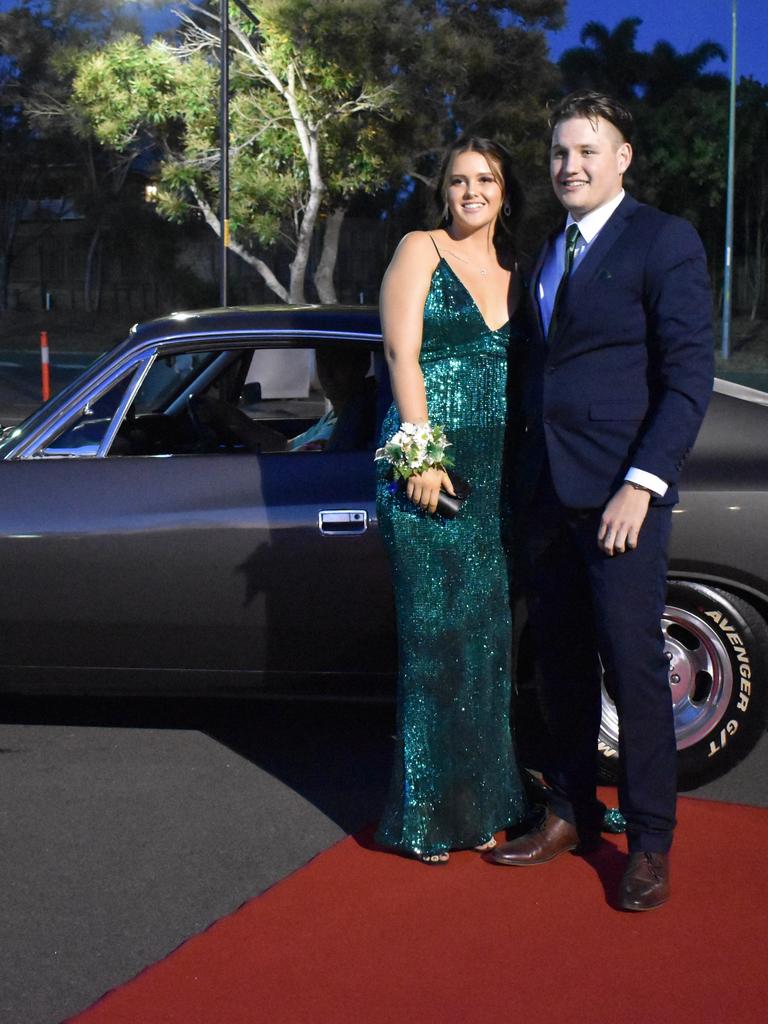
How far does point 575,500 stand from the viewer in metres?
3.41

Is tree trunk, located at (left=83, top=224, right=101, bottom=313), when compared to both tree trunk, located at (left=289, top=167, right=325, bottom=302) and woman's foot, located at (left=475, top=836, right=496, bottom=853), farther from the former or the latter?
woman's foot, located at (left=475, top=836, right=496, bottom=853)

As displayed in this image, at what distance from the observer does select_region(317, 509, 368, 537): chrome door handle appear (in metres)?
4.21

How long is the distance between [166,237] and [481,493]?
39563 millimetres

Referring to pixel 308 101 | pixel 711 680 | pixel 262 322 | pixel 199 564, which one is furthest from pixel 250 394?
pixel 308 101

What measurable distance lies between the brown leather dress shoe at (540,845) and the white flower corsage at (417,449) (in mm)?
1087

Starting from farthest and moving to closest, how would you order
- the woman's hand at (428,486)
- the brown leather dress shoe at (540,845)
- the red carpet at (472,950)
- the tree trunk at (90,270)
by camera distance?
the tree trunk at (90,270), the brown leather dress shoe at (540,845), the woman's hand at (428,486), the red carpet at (472,950)

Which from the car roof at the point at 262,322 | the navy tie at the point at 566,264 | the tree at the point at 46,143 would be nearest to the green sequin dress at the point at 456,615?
the navy tie at the point at 566,264

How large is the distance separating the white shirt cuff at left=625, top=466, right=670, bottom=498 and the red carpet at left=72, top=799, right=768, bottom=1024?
110 cm

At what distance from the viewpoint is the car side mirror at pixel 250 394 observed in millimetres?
4992

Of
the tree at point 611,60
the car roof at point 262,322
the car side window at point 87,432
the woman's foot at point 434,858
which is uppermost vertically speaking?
the tree at point 611,60

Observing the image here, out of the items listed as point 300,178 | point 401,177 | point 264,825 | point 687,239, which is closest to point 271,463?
point 264,825

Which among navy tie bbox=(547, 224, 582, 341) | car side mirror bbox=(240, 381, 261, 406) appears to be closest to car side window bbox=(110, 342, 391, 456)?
car side mirror bbox=(240, 381, 261, 406)

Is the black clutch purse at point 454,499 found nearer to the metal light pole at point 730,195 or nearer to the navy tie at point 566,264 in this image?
the navy tie at point 566,264

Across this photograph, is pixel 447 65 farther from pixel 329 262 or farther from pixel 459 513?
pixel 459 513
